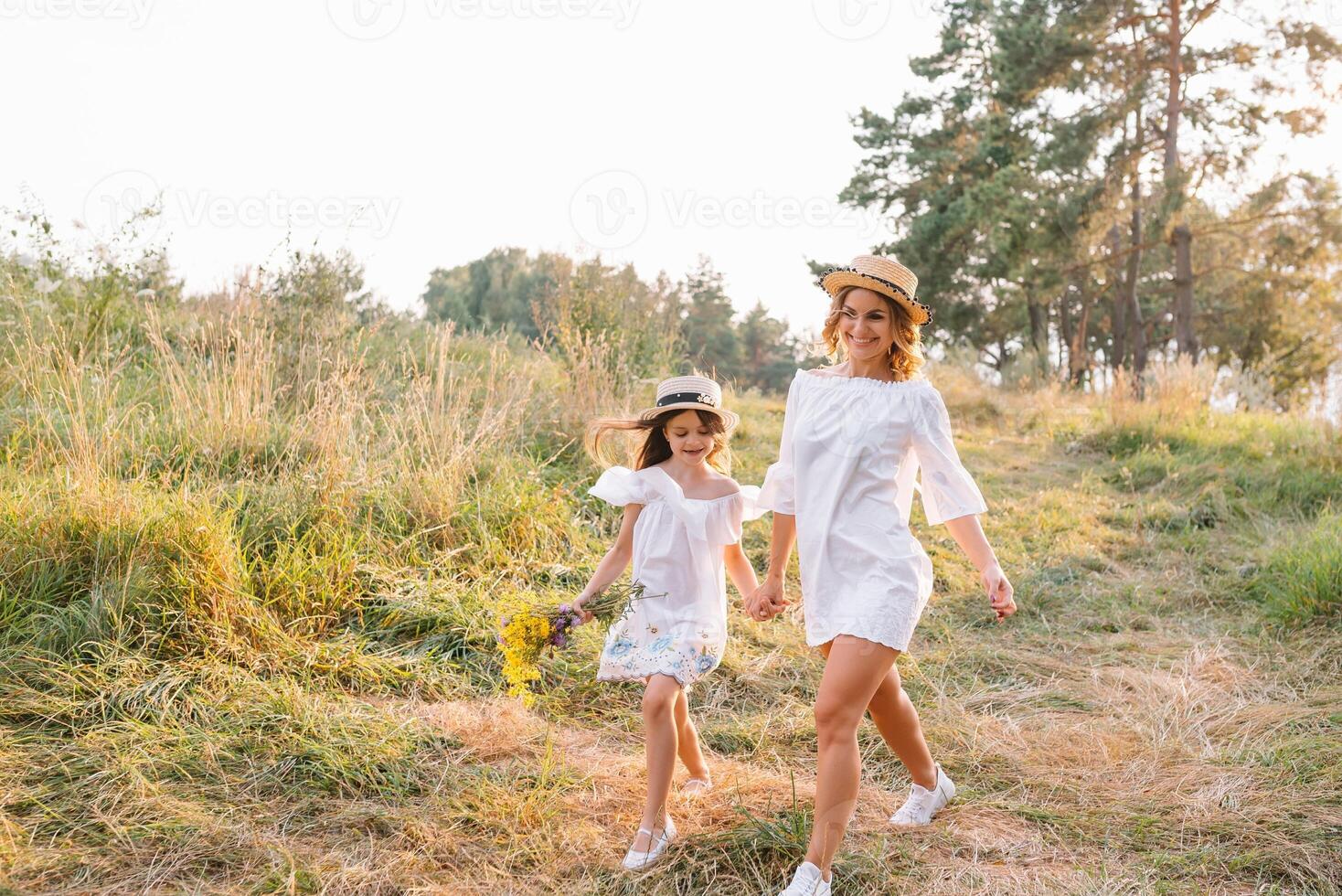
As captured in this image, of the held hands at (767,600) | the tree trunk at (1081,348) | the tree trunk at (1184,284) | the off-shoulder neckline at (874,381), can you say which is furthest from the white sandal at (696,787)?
the tree trunk at (1184,284)

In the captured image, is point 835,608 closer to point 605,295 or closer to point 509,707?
point 509,707

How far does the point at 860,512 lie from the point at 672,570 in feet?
2.09

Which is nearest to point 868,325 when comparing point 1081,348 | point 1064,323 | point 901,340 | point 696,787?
point 901,340

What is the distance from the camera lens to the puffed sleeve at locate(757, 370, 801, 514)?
110 inches

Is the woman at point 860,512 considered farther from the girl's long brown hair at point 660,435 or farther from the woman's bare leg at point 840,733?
the girl's long brown hair at point 660,435

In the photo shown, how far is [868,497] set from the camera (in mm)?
2594

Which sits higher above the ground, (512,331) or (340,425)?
(512,331)

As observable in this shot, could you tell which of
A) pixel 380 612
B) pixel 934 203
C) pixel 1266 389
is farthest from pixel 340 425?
pixel 934 203

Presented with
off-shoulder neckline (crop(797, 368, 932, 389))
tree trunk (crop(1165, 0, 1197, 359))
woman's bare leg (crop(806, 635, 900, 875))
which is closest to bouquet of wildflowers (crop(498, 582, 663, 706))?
woman's bare leg (crop(806, 635, 900, 875))

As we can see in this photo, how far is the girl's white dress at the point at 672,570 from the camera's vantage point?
2.88 m

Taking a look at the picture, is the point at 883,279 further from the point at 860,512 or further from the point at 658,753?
the point at 658,753

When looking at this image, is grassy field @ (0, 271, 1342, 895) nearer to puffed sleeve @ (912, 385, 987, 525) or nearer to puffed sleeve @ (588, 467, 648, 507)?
puffed sleeve @ (588, 467, 648, 507)

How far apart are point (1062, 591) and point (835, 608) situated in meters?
3.67

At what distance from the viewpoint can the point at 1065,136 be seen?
15.6 metres
